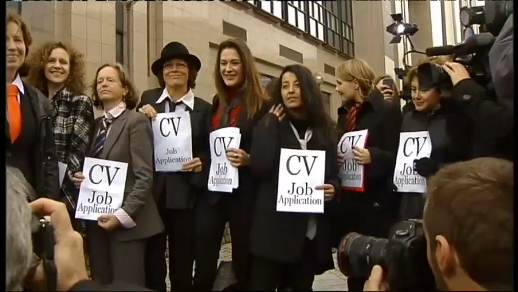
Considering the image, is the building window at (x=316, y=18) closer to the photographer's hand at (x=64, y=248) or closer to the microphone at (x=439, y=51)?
the microphone at (x=439, y=51)

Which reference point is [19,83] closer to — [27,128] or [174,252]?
[27,128]

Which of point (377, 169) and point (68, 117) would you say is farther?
point (68, 117)

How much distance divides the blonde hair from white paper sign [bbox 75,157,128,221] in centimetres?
41

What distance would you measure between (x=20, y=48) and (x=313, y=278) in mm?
565

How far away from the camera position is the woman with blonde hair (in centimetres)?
81

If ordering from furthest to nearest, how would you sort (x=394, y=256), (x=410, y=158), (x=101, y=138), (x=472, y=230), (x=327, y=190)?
(x=101, y=138)
(x=410, y=158)
(x=327, y=190)
(x=394, y=256)
(x=472, y=230)

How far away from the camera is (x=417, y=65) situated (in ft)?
2.91

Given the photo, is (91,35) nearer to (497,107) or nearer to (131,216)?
(131,216)

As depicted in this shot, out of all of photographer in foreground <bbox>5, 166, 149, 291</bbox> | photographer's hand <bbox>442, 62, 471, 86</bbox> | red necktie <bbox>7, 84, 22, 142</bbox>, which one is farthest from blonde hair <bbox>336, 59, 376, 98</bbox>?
red necktie <bbox>7, 84, 22, 142</bbox>

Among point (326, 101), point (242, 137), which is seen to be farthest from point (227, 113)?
point (326, 101)

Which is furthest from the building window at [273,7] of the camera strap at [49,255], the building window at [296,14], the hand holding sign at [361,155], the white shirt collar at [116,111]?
the camera strap at [49,255]

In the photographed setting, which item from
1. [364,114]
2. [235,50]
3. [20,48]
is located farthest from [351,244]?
[20,48]

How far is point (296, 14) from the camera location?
0.76 metres

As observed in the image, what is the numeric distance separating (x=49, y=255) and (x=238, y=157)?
1.00 ft
